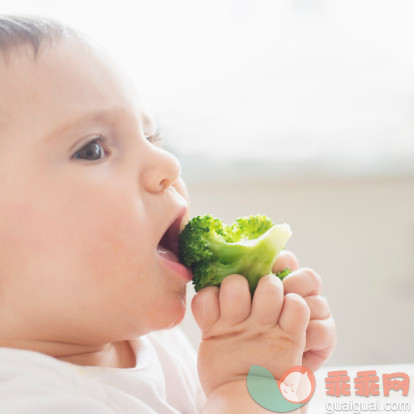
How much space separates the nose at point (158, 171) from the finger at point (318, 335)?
371mm

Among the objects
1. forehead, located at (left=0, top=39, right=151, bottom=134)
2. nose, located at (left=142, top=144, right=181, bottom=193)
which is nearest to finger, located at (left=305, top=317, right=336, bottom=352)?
nose, located at (left=142, top=144, right=181, bottom=193)

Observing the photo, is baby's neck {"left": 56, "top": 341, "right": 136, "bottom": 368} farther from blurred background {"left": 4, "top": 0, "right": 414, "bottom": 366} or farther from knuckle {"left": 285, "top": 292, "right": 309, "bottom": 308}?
blurred background {"left": 4, "top": 0, "right": 414, "bottom": 366}

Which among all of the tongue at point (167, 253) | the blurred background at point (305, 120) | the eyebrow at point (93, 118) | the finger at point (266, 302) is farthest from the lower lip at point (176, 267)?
the blurred background at point (305, 120)

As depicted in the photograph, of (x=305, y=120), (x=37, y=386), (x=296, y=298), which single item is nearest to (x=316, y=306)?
(x=296, y=298)

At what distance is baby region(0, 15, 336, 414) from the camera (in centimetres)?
84

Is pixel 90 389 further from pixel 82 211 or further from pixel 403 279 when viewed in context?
pixel 403 279

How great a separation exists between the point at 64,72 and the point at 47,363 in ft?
1.32

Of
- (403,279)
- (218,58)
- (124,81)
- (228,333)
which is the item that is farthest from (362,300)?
(124,81)

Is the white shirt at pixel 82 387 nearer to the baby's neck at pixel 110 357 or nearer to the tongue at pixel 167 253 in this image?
the baby's neck at pixel 110 357

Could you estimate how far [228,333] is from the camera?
944 mm

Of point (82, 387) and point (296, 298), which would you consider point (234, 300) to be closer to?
point (296, 298)

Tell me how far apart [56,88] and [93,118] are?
0.07 meters

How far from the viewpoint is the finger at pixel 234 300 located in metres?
0.91

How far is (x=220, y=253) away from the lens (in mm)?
954
